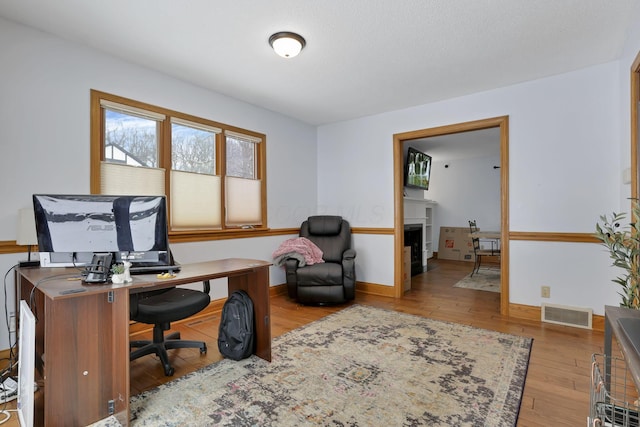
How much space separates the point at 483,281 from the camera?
5.06 metres

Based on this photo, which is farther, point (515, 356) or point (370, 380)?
point (515, 356)

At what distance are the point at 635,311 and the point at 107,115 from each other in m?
3.80

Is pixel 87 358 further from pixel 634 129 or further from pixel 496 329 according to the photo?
pixel 634 129

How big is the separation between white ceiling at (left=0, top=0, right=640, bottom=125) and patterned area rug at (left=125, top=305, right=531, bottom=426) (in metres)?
2.48

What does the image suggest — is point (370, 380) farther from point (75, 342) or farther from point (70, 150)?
point (70, 150)

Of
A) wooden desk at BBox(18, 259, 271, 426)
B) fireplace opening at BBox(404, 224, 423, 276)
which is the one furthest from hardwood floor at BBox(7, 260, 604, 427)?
fireplace opening at BBox(404, 224, 423, 276)

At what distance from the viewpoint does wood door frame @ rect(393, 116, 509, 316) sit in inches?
134

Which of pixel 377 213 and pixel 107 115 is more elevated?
pixel 107 115

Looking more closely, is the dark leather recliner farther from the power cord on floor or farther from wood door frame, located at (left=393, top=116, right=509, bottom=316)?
the power cord on floor

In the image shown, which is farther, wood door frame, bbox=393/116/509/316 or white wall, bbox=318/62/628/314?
wood door frame, bbox=393/116/509/316

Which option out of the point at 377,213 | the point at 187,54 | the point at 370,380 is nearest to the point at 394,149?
the point at 377,213

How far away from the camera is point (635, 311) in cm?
134

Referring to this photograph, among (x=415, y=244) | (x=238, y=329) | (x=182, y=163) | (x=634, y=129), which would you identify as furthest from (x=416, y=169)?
(x=238, y=329)

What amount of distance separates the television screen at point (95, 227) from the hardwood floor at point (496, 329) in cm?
92
